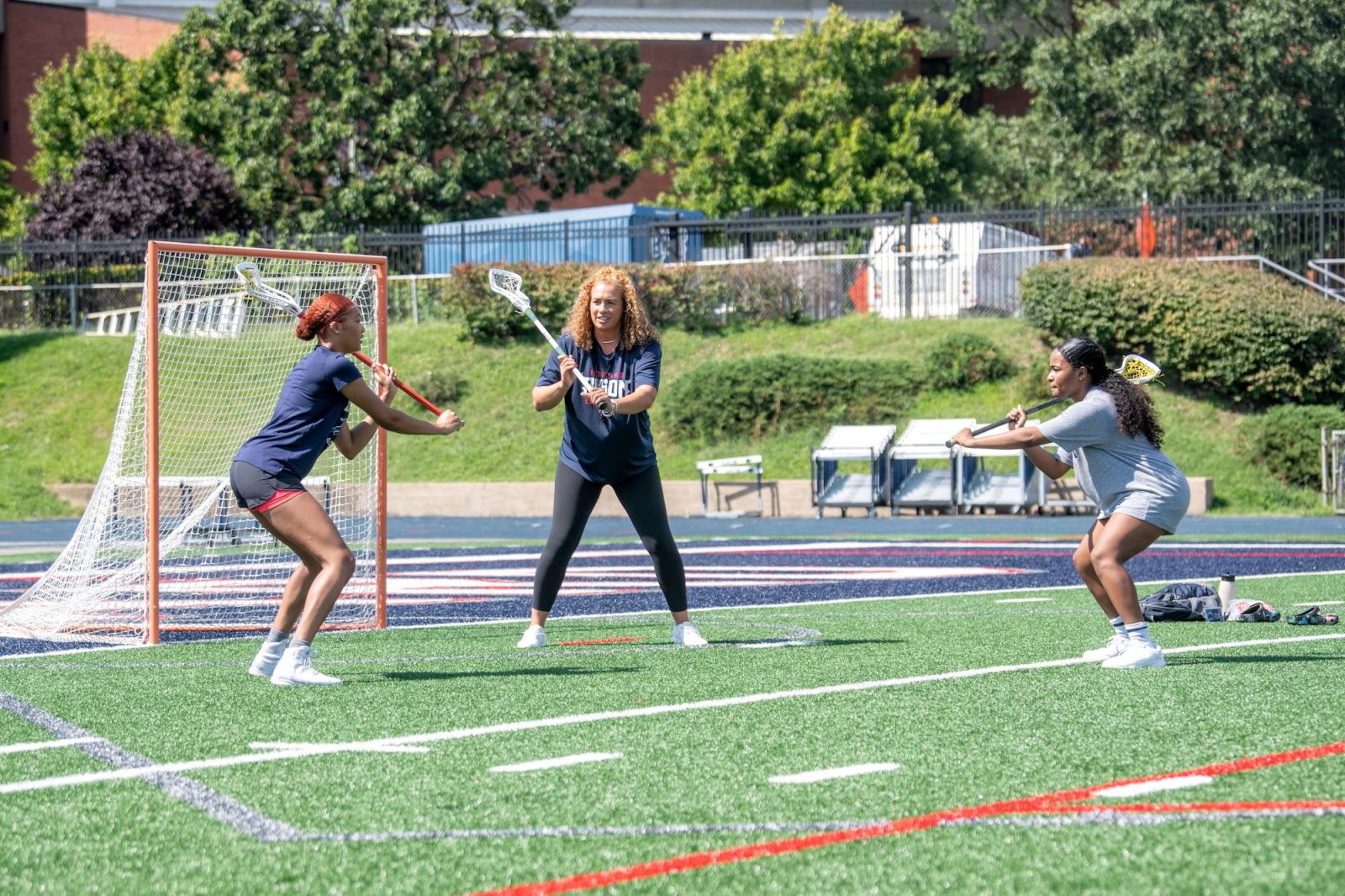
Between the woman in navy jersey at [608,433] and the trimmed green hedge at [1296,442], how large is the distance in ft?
55.5

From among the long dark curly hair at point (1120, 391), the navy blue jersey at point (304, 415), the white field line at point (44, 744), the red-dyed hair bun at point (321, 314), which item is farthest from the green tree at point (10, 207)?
the long dark curly hair at point (1120, 391)

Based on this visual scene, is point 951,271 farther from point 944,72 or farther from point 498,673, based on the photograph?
point 944,72

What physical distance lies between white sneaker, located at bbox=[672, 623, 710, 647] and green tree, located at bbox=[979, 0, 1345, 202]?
107 feet

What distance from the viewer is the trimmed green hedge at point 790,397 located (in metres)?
25.9

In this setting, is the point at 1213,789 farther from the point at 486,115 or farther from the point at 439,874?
the point at 486,115

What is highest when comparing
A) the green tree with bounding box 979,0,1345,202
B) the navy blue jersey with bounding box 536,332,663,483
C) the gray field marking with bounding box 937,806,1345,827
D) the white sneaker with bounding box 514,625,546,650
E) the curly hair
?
the green tree with bounding box 979,0,1345,202

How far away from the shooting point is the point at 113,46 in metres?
56.0

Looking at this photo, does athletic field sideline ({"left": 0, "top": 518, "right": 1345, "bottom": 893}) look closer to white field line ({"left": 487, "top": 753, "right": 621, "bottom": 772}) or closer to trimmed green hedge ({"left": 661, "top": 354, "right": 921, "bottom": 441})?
white field line ({"left": 487, "top": 753, "right": 621, "bottom": 772})

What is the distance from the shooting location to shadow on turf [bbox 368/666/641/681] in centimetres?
743

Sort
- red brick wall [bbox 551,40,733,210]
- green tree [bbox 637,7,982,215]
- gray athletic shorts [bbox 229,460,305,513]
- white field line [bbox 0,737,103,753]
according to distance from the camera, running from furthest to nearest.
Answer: red brick wall [bbox 551,40,733,210], green tree [bbox 637,7,982,215], gray athletic shorts [bbox 229,460,305,513], white field line [bbox 0,737,103,753]

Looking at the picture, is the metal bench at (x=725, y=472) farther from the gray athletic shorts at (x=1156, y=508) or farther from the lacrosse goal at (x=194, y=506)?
the gray athletic shorts at (x=1156, y=508)

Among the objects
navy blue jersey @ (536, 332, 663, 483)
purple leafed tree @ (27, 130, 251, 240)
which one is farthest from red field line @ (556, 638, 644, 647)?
purple leafed tree @ (27, 130, 251, 240)

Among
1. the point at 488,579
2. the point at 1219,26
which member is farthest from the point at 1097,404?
the point at 1219,26

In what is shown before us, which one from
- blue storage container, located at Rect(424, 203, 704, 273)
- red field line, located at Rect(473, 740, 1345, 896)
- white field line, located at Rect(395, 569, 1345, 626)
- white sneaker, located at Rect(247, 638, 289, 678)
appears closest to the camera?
red field line, located at Rect(473, 740, 1345, 896)
